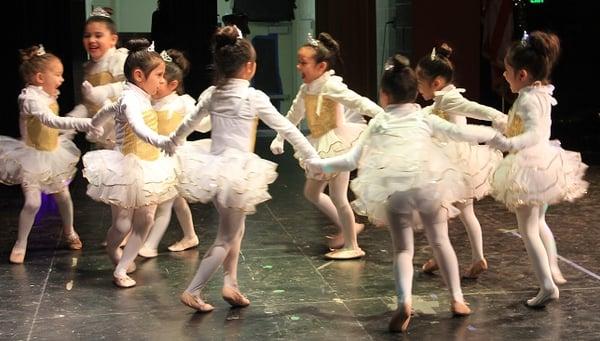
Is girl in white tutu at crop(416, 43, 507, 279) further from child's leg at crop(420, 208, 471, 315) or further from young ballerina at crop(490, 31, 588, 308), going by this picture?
child's leg at crop(420, 208, 471, 315)

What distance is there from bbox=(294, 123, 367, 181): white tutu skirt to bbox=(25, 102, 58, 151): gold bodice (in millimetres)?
1381

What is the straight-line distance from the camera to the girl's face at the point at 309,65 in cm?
483

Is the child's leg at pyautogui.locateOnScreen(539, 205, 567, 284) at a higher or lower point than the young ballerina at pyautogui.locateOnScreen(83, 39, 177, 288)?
lower

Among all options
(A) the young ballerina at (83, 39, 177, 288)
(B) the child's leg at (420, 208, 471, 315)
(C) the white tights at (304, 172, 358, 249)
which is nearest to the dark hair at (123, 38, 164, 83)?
(A) the young ballerina at (83, 39, 177, 288)

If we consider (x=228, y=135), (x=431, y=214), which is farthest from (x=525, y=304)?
(x=228, y=135)

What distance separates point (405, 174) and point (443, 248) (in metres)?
0.35

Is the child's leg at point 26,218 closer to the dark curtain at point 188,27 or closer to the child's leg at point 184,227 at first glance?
the child's leg at point 184,227

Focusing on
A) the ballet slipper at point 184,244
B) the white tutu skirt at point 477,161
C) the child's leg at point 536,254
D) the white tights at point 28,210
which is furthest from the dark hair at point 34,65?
the child's leg at point 536,254

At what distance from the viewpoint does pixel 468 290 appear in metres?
4.27

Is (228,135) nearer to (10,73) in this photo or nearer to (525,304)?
(525,304)

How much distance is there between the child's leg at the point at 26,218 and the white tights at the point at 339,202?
57.1 inches

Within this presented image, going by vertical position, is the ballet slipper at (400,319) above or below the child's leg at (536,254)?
below

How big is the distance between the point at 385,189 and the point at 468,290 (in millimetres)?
857

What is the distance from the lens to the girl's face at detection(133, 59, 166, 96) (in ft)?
14.5
